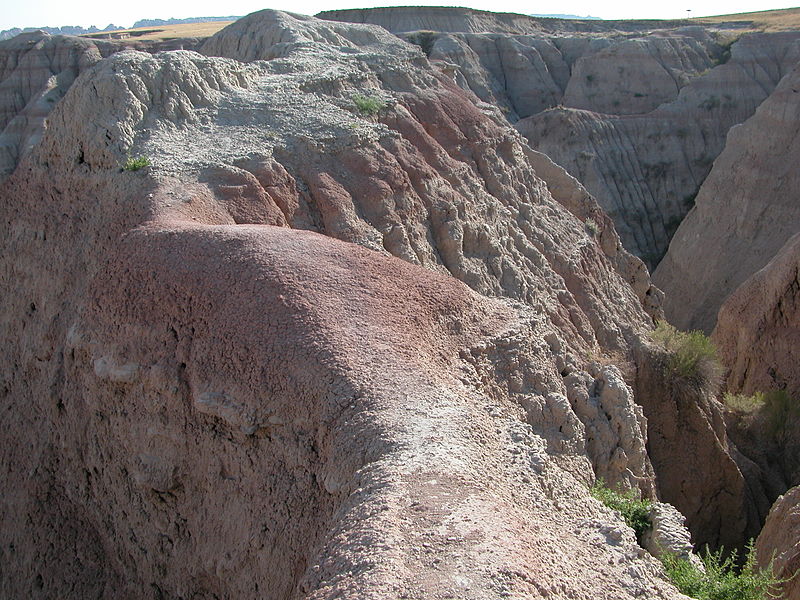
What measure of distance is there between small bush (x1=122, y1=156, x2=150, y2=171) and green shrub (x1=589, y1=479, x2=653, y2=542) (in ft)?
23.4

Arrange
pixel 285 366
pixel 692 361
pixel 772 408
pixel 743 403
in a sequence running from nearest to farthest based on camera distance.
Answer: pixel 285 366 < pixel 692 361 < pixel 772 408 < pixel 743 403

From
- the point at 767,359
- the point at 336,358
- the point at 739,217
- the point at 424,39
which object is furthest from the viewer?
the point at 424,39

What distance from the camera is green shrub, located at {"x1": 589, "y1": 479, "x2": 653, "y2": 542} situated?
8695 mm

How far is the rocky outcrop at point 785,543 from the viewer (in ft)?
30.6

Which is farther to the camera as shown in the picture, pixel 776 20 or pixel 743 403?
pixel 776 20

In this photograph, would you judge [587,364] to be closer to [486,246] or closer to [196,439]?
[486,246]

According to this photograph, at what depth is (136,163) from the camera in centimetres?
1141

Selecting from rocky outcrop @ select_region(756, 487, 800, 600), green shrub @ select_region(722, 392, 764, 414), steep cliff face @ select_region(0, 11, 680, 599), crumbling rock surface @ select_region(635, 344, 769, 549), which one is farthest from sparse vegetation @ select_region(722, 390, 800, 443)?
rocky outcrop @ select_region(756, 487, 800, 600)

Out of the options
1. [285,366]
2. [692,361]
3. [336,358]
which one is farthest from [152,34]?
[336,358]

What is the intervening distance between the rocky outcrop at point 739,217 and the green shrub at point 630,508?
19617mm

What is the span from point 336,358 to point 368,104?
8279 mm

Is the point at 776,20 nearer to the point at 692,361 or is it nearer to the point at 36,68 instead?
the point at 36,68

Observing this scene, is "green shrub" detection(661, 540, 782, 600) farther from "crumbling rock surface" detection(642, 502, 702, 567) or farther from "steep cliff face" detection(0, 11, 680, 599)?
"steep cliff face" detection(0, 11, 680, 599)

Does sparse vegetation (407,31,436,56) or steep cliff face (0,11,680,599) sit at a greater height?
sparse vegetation (407,31,436,56)
